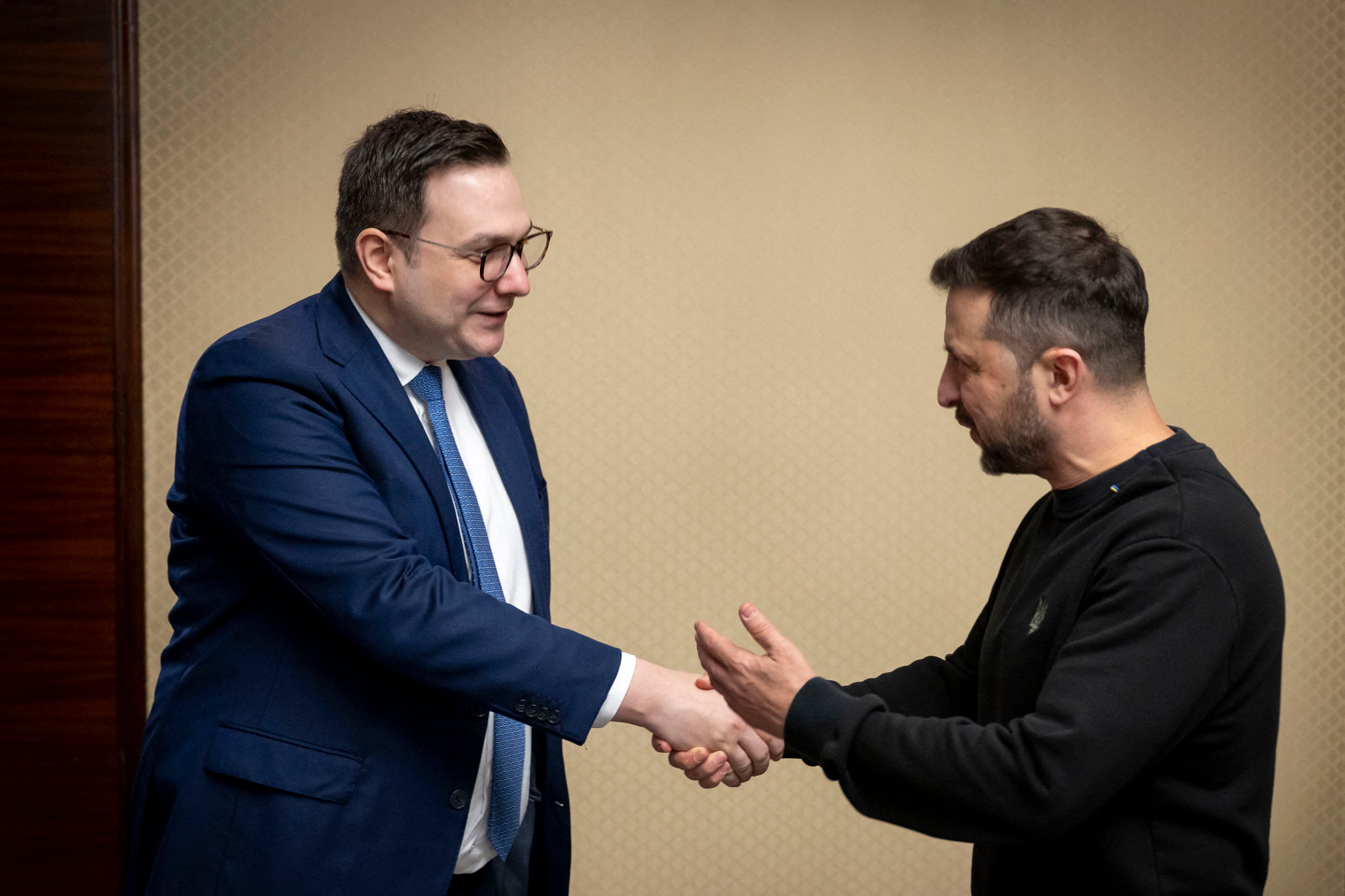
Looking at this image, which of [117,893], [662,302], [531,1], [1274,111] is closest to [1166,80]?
[1274,111]

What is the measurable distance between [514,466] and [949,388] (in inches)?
28.2

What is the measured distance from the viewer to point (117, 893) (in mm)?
→ 2688

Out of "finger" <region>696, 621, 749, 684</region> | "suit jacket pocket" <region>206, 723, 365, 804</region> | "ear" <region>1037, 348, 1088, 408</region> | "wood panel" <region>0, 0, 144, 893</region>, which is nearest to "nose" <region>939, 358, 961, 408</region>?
"ear" <region>1037, 348, 1088, 408</region>

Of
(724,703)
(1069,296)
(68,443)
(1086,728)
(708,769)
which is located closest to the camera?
(1086,728)

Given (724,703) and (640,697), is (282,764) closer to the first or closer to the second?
(640,697)

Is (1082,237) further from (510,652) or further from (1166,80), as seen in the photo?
(1166,80)

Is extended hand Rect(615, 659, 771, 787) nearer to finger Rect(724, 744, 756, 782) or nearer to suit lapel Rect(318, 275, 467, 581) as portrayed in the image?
finger Rect(724, 744, 756, 782)

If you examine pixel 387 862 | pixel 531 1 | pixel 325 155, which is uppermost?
pixel 531 1

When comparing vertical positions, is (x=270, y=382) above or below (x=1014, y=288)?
below

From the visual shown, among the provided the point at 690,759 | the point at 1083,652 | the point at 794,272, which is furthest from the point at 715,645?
the point at 794,272

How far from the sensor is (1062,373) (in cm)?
137

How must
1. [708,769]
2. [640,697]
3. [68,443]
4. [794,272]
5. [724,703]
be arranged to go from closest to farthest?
[640,697], [724,703], [708,769], [68,443], [794,272]

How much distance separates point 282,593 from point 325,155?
1.59 metres

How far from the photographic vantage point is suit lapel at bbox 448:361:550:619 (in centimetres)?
174
